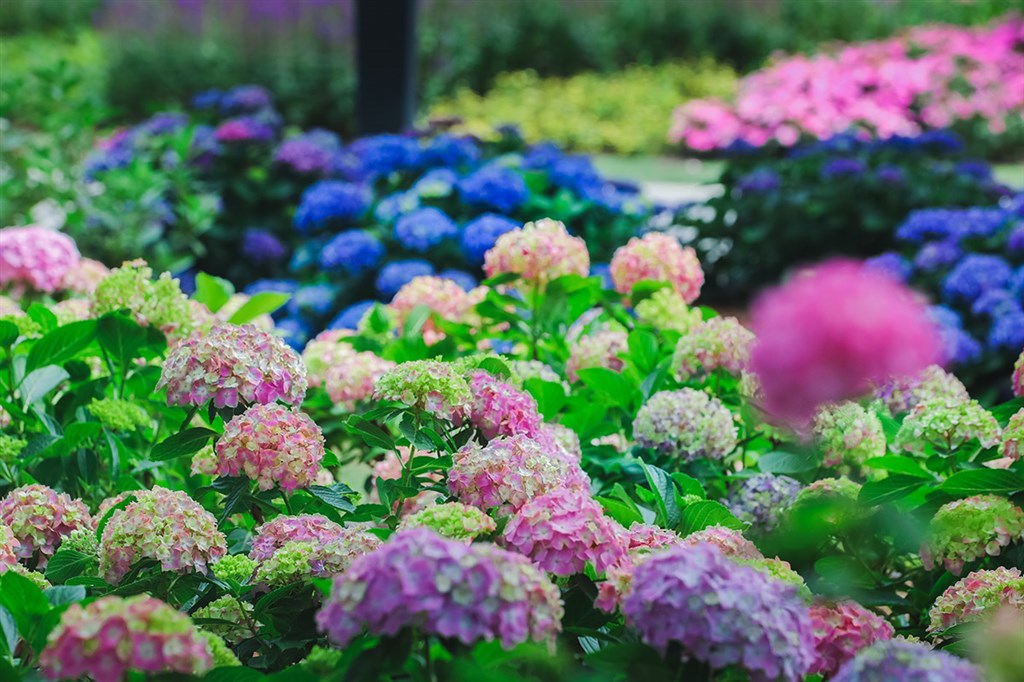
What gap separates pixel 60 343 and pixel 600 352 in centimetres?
96

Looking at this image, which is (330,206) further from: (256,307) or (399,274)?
(256,307)

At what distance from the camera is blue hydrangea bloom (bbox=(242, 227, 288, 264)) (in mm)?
4723

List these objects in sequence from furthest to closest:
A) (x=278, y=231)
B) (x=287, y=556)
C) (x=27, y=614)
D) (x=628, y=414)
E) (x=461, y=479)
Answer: (x=278, y=231), (x=628, y=414), (x=461, y=479), (x=287, y=556), (x=27, y=614)

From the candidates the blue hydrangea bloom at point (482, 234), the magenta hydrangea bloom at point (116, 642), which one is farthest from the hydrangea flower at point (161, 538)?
the blue hydrangea bloom at point (482, 234)

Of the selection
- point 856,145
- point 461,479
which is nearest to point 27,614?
point 461,479

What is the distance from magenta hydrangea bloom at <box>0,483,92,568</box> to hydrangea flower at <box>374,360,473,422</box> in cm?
45

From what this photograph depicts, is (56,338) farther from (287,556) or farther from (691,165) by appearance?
(691,165)

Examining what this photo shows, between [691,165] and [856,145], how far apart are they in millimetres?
3155

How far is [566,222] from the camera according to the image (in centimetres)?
421

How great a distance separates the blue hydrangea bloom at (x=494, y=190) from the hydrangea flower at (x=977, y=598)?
2549mm

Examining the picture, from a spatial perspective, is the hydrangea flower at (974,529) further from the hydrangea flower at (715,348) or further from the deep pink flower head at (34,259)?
A: the deep pink flower head at (34,259)

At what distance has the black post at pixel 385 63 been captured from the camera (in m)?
5.50

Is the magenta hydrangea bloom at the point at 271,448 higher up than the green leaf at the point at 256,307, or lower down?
higher up

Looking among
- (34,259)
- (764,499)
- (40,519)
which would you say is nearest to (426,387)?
(40,519)
